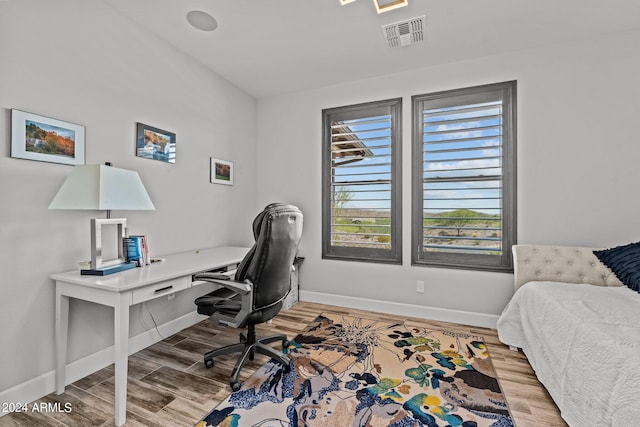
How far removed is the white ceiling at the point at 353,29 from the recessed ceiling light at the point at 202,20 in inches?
1.7

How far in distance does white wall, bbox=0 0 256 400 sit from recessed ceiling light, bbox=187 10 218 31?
0.46 m

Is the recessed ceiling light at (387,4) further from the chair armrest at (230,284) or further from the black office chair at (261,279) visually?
the chair armrest at (230,284)

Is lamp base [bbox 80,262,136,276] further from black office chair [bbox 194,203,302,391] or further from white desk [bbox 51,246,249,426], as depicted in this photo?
black office chair [bbox 194,203,302,391]

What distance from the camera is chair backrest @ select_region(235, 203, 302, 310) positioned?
177 centimetres

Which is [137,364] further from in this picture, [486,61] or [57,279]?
[486,61]

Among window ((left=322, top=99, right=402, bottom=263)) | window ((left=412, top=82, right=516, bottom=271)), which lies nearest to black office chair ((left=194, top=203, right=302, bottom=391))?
window ((left=322, top=99, right=402, bottom=263))

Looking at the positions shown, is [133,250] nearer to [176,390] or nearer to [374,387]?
[176,390]

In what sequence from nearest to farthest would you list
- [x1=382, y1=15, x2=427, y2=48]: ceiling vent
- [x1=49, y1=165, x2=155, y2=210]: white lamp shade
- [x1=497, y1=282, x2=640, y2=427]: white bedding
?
[x1=497, y1=282, x2=640, y2=427]: white bedding, [x1=49, y1=165, x2=155, y2=210]: white lamp shade, [x1=382, y1=15, x2=427, y2=48]: ceiling vent

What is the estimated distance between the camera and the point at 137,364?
6.96 feet

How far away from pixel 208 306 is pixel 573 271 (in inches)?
116

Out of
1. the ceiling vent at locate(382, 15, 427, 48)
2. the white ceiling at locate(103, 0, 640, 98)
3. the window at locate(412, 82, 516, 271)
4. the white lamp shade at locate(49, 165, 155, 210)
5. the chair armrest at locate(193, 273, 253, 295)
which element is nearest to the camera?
the white lamp shade at locate(49, 165, 155, 210)

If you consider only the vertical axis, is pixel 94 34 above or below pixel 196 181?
above

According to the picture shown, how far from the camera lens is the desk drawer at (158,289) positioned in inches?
63.6

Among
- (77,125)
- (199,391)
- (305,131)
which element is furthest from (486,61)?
(199,391)
